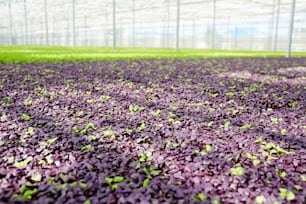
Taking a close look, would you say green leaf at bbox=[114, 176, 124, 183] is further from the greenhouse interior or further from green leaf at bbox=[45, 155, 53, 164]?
green leaf at bbox=[45, 155, 53, 164]

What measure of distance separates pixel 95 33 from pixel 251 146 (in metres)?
52.7

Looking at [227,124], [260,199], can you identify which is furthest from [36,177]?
[227,124]

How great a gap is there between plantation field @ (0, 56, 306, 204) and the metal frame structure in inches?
849

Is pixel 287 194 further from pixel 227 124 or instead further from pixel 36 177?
pixel 36 177

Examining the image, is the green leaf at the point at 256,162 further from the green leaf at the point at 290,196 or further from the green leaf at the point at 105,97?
the green leaf at the point at 105,97

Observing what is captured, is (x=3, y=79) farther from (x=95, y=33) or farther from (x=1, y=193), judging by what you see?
(x=95, y=33)

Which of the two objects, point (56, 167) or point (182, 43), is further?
point (182, 43)

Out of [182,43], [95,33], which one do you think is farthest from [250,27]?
[95,33]

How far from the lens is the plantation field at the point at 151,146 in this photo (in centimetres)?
222

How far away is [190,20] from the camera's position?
43.0 meters

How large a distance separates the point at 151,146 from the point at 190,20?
1656 inches

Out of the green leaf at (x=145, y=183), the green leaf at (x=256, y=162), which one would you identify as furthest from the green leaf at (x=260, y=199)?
the green leaf at (x=145, y=183)

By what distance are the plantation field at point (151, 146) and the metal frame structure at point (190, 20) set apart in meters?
21.6

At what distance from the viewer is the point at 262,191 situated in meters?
2.25
